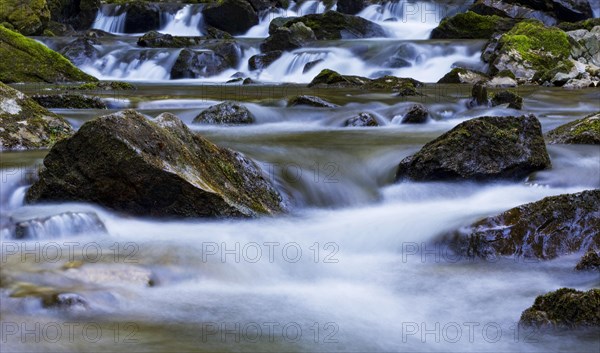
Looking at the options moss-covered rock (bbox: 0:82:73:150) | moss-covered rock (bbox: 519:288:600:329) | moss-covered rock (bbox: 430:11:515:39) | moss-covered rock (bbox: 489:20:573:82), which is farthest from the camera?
moss-covered rock (bbox: 430:11:515:39)

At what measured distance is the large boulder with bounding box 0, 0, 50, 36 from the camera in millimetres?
25281

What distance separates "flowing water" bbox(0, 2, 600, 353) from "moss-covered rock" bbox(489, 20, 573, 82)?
30.5 feet

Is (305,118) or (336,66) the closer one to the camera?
(305,118)

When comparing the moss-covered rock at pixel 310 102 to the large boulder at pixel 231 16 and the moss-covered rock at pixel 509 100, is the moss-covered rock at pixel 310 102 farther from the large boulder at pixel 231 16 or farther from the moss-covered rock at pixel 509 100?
the large boulder at pixel 231 16

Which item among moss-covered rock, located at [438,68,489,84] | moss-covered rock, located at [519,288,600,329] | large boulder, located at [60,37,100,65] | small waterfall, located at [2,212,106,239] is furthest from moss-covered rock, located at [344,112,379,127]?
large boulder, located at [60,37,100,65]

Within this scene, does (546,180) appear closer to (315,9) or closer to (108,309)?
(108,309)

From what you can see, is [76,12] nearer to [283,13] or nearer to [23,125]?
[283,13]

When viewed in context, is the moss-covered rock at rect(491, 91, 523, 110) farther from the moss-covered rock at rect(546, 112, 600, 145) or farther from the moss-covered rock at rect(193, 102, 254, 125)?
the moss-covered rock at rect(193, 102, 254, 125)

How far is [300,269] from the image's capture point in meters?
5.08

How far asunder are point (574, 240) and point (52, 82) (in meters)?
12.7

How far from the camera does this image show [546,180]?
6.96m

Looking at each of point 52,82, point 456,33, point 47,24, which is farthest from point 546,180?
point 47,24

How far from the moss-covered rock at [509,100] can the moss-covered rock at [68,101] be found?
6.43 metres

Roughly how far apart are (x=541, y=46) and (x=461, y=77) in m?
2.97
